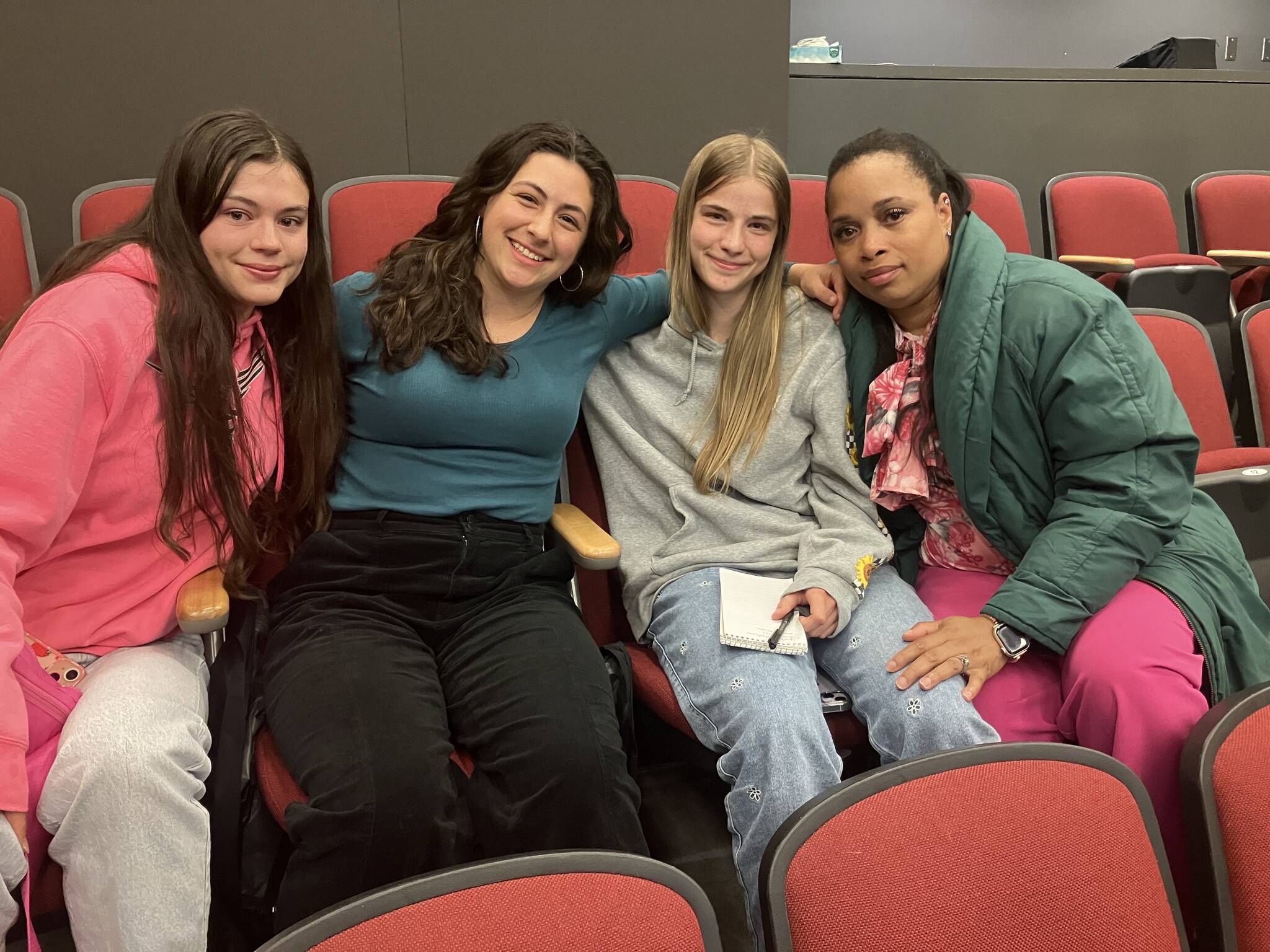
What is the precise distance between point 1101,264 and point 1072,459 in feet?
5.32

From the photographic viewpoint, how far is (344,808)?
1129 mm

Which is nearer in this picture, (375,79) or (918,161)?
(918,161)

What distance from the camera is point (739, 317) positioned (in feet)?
5.52

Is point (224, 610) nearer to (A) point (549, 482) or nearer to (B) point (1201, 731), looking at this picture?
(A) point (549, 482)

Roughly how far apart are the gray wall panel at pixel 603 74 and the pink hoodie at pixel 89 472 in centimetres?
158

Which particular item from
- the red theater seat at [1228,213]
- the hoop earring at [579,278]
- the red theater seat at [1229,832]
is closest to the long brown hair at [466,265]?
the hoop earring at [579,278]

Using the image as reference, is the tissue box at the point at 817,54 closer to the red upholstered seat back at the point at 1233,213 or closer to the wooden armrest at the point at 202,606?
the red upholstered seat back at the point at 1233,213

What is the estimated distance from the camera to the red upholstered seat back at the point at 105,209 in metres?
1.94

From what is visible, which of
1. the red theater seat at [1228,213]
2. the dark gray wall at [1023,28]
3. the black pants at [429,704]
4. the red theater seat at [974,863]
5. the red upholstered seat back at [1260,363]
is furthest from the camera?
the dark gray wall at [1023,28]

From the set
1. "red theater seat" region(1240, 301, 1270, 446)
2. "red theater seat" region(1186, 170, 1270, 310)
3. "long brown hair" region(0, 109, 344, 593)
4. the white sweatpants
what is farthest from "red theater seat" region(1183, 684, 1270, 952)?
"red theater seat" region(1186, 170, 1270, 310)

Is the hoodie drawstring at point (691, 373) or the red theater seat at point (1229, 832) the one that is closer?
the red theater seat at point (1229, 832)

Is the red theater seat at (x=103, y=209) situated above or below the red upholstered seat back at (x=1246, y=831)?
above

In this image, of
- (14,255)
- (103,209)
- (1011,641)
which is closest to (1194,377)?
(1011,641)

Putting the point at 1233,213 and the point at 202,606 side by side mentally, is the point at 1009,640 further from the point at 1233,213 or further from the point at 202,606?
the point at 1233,213
